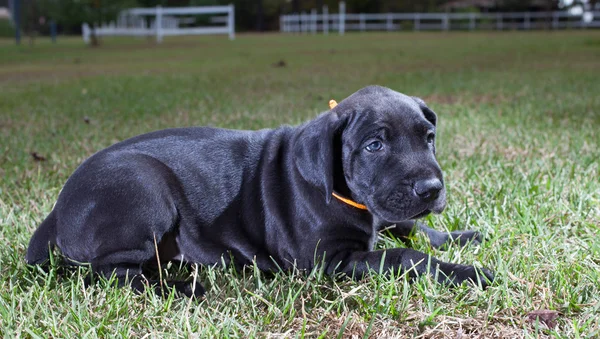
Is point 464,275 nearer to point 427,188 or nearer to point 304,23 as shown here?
point 427,188

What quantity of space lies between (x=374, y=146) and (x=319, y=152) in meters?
0.25

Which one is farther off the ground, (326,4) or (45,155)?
(326,4)

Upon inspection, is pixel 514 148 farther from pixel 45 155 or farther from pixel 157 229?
pixel 45 155

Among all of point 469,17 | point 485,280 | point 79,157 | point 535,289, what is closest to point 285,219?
point 485,280

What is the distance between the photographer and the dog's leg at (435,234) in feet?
10.9

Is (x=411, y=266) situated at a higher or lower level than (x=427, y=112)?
lower

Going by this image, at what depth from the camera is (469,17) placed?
5034cm

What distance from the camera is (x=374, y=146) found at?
287cm

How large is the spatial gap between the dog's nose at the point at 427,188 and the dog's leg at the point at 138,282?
40.8 inches

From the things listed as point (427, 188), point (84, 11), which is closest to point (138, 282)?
point (427, 188)

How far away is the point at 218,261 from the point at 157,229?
14.0 inches

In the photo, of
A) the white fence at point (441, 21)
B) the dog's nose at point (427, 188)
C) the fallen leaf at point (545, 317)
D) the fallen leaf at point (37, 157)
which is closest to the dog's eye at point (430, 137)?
the dog's nose at point (427, 188)

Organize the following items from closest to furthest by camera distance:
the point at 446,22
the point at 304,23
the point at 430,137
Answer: the point at 430,137 → the point at 446,22 → the point at 304,23

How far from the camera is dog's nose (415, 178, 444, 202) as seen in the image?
8.87 feet
